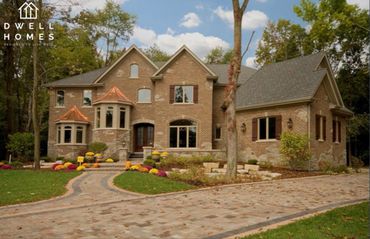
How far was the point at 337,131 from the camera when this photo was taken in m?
21.4

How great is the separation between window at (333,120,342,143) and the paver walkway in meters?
10.4

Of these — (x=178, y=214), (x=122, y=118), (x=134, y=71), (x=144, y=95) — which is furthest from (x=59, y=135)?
(x=178, y=214)

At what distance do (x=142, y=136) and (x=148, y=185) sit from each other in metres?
14.4

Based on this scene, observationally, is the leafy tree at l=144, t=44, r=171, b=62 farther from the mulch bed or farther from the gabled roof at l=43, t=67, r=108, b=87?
the mulch bed

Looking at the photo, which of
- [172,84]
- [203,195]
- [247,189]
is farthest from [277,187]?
[172,84]

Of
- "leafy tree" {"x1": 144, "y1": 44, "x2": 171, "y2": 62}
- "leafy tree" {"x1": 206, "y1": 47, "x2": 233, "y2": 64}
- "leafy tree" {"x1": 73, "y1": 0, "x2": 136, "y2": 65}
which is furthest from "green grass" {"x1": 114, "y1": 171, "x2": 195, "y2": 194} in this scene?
"leafy tree" {"x1": 206, "y1": 47, "x2": 233, "y2": 64}

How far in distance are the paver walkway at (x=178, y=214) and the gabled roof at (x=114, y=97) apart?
46.7 ft

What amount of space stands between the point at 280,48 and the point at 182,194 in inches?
1200

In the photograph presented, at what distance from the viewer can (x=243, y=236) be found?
18.4 feet

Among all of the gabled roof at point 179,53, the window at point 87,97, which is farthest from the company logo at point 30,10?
the gabled roof at point 179,53

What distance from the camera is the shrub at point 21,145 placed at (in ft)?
74.5

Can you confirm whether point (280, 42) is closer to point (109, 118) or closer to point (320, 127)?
point (320, 127)

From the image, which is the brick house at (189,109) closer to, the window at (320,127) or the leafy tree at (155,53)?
the window at (320,127)

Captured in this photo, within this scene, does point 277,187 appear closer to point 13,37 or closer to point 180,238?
point 180,238
